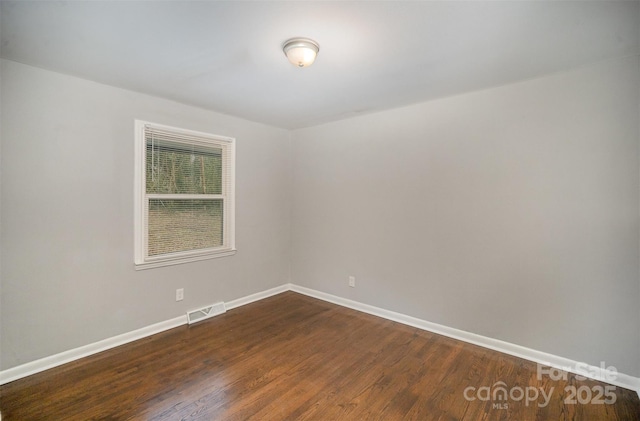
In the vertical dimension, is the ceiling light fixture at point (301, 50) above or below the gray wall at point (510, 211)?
above

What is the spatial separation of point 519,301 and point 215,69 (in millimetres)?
3258

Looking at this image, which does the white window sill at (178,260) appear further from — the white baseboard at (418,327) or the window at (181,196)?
the white baseboard at (418,327)

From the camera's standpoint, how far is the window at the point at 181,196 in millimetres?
2877

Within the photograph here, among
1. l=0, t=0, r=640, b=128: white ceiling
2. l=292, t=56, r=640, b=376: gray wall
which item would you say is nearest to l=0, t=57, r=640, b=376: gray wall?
l=292, t=56, r=640, b=376: gray wall

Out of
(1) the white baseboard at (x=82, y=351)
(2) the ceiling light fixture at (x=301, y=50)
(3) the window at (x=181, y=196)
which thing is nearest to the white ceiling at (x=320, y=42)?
A: (2) the ceiling light fixture at (x=301, y=50)

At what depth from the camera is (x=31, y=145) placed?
2.25 m

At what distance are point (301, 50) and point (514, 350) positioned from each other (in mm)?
3033

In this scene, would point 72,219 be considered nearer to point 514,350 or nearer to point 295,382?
point 295,382

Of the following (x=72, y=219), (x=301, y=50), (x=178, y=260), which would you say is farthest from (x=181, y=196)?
(x=301, y=50)

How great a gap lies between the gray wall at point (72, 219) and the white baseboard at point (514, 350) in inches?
84.2

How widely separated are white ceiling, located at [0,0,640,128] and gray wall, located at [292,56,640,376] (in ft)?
1.12

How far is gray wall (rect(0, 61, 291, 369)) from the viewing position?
2.19 meters

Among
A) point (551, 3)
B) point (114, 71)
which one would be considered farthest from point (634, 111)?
point (114, 71)

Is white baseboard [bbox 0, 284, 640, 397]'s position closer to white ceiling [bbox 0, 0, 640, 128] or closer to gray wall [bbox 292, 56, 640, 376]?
gray wall [bbox 292, 56, 640, 376]
